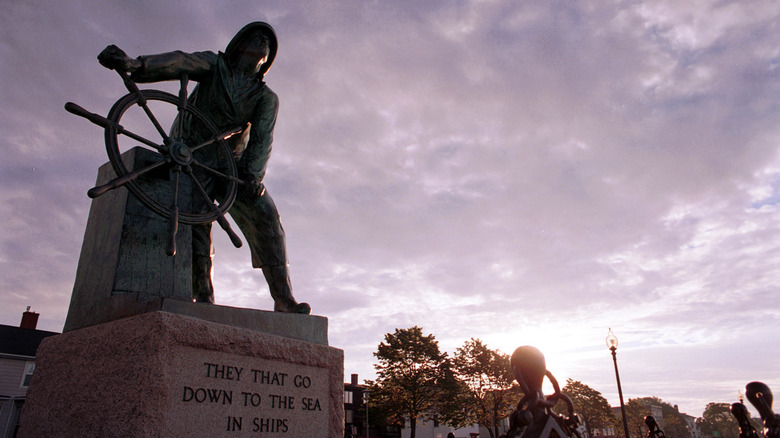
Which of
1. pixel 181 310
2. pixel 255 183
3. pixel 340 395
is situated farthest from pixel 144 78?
pixel 340 395

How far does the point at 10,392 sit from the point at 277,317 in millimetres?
30315

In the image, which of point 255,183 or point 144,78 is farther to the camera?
point 255,183

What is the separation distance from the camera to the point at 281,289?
443cm

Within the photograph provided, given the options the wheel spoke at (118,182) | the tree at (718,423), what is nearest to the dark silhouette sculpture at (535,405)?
the wheel spoke at (118,182)

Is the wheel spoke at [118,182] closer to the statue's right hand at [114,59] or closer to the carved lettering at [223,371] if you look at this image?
the statue's right hand at [114,59]

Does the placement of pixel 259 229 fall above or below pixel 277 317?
above

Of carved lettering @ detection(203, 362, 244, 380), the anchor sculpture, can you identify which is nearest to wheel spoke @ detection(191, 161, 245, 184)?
carved lettering @ detection(203, 362, 244, 380)

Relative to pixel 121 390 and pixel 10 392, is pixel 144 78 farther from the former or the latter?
pixel 10 392

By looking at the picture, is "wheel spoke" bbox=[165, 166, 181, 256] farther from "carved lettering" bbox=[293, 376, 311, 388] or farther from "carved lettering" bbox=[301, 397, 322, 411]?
"carved lettering" bbox=[301, 397, 322, 411]

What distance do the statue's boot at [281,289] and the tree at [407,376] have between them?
1243 inches

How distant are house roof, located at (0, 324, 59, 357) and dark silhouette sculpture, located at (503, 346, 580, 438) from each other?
1250 inches

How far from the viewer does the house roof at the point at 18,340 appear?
26922 mm

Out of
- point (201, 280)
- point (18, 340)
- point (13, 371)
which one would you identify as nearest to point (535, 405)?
point (201, 280)

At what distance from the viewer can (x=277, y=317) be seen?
396 centimetres
